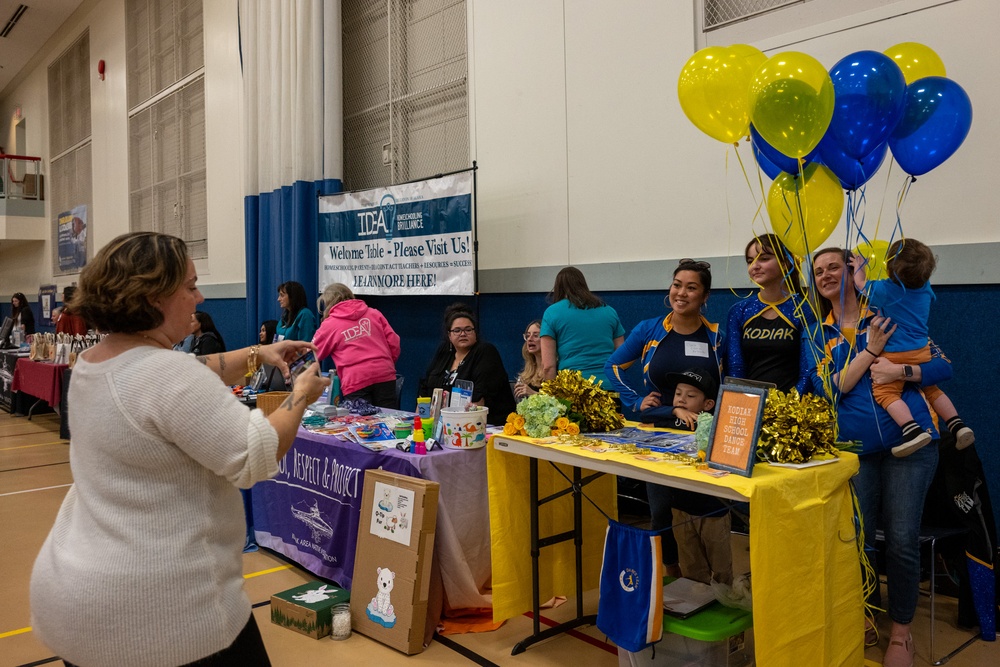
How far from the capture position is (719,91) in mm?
2713

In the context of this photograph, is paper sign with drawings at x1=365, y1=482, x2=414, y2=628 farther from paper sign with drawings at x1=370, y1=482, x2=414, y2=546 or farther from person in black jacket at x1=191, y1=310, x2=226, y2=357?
person in black jacket at x1=191, y1=310, x2=226, y2=357

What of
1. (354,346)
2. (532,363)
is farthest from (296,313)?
(532,363)

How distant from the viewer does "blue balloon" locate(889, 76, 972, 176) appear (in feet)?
7.99

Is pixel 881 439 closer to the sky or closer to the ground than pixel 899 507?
closer to the sky

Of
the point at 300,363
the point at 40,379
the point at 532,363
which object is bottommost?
the point at 40,379

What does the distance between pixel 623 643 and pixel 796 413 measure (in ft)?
2.83

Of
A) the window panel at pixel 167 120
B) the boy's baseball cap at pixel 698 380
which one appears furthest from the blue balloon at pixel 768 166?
the window panel at pixel 167 120

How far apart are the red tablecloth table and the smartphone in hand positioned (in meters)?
6.55

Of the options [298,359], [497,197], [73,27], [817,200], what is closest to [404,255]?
[497,197]

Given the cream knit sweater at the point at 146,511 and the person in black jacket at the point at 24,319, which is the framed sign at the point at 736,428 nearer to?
the cream knit sweater at the point at 146,511

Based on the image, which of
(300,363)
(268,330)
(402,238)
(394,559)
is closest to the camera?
(300,363)

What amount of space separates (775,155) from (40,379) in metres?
7.54

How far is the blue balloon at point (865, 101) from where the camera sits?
91.1 inches

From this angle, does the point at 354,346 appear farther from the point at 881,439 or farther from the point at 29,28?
the point at 29,28
